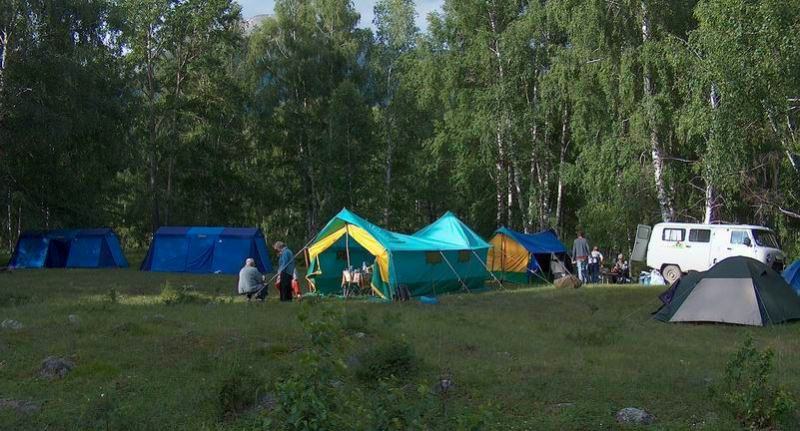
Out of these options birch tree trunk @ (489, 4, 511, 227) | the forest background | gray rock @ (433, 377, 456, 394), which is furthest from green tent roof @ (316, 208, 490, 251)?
birch tree trunk @ (489, 4, 511, 227)

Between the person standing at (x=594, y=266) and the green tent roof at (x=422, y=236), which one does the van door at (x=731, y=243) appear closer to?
the person standing at (x=594, y=266)

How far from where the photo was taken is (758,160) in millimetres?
20453

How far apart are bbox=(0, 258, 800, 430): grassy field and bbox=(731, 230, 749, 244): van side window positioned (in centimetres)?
634

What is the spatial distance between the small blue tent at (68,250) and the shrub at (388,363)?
2046 cm

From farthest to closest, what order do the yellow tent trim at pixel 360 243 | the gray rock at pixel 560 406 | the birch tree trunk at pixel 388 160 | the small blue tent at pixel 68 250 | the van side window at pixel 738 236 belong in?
the birch tree trunk at pixel 388 160 → the small blue tent at pixel 68 250 → the van side window at pixel 738 236 → the yellow tent trim at pixel 360 243 → the gray rock at pixel 560 406

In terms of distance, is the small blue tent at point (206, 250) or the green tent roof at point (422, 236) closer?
the green tent roof at point (422, 236)

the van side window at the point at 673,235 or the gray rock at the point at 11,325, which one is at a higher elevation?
the van side window at the point at 673,235

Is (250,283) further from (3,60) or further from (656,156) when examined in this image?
(3,60)

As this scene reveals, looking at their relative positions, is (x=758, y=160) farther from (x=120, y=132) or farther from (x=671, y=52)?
(x=120, y=132)

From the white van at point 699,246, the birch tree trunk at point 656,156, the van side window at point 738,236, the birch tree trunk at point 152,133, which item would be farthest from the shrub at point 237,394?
the birch tree trunk at point 152,133

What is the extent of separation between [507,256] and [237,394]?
15.6m

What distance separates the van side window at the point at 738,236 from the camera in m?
18.6

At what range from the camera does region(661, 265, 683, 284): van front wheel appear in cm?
2002

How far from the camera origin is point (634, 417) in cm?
583
